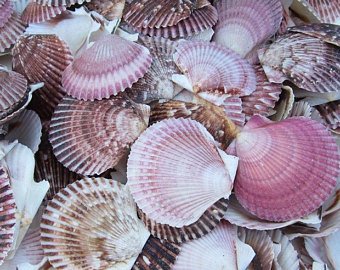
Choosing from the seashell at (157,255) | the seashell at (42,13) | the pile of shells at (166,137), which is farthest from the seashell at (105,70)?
the seashell at (157,255)

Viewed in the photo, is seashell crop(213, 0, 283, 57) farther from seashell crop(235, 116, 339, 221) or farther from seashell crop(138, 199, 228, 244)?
seashell crop(138, 199, 228, 244)

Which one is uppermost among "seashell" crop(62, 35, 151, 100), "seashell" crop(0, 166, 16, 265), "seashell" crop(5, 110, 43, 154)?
"seashell" crop(62, 35, 151, 100)

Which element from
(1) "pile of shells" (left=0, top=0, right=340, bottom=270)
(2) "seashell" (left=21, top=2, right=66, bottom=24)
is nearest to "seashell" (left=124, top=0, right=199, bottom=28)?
(1) "pile of shells" (left=0, top=0, right=340, bottom=270)

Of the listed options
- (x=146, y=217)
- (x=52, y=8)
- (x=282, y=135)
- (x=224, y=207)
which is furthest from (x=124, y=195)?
(x=52, y=8)

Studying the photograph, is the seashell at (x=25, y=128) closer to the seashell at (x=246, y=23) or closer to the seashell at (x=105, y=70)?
the seashell at (x=105, y=70)

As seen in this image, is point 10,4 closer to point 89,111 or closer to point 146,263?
point 89,111

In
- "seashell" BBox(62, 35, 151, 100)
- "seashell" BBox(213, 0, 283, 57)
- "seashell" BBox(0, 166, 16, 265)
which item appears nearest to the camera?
"seashell" BBox(0, 166, 16, 265)
